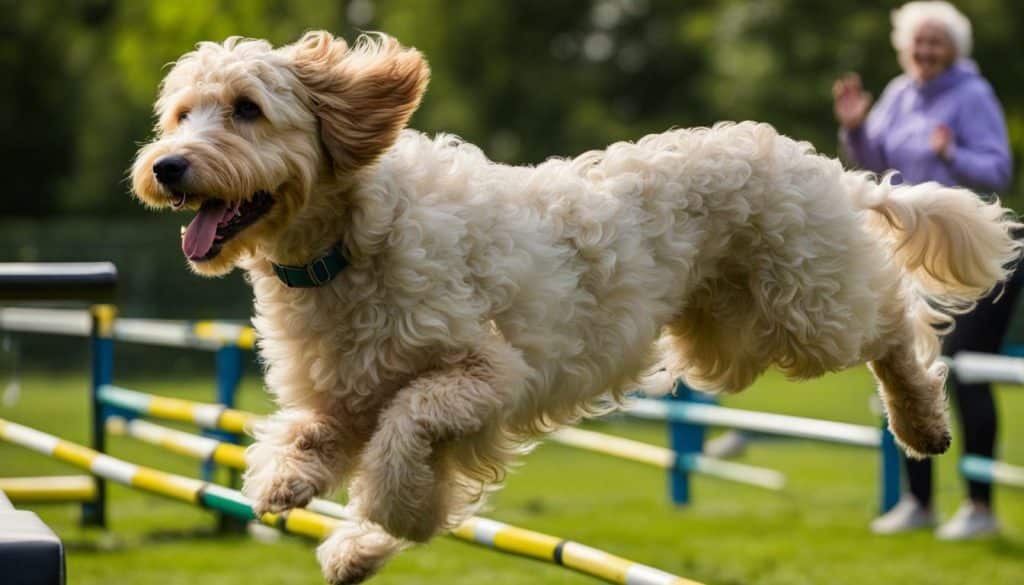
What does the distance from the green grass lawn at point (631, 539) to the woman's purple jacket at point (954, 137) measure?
162 cm

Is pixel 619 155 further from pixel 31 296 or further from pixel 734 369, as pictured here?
pixel 31 296

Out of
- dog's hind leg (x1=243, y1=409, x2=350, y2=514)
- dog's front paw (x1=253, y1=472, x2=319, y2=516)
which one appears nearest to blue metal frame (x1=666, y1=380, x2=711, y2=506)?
dog's hind leg (x1=243, y1=409, x2=350, y2=514)

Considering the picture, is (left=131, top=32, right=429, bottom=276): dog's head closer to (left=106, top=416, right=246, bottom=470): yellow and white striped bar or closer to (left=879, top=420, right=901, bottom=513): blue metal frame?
(left=106, top=416, right=246, bottom=470): yellow and white striped bar

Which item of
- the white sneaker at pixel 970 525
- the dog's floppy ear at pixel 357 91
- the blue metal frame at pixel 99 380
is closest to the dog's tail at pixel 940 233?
the dog's floppy ear at pixel 357 91

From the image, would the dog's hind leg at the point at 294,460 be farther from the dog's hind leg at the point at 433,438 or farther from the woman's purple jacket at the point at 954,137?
the woman's purple jacket at the point at 954,137

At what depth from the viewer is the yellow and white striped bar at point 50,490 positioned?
802 centimetres

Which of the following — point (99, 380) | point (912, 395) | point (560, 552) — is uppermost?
point (912, 395)

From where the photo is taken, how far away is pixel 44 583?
327 cm

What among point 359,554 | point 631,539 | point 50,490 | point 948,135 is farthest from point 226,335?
point 359,554

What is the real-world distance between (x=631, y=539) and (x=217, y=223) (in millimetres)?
4405

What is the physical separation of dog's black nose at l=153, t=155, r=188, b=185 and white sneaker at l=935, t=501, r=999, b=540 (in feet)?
15.9

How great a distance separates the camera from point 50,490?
8.14m

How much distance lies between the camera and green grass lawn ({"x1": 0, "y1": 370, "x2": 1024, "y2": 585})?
6988 millimetres

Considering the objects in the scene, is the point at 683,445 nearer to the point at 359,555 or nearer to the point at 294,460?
the point at 359,555
